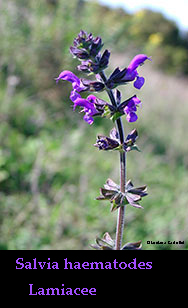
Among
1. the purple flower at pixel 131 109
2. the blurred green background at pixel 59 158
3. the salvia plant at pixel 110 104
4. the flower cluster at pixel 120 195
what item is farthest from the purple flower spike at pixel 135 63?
the blurred green background at pixel 59 158

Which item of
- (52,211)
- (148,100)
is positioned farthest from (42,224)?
(148,100)

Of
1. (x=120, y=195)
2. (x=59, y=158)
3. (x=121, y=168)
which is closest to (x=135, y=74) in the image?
→ (x=121, y=168)

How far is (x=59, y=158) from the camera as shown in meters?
3.69

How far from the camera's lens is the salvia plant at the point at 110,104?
1268 mm

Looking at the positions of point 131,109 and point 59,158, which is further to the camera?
point 59,158

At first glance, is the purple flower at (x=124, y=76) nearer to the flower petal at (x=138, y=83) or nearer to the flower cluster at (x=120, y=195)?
the flower petal at (x=138, y=83)

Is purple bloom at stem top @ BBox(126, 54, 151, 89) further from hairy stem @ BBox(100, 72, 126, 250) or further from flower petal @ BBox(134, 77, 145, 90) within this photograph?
hairy stem @ BBox(100, 72, 126, 250)

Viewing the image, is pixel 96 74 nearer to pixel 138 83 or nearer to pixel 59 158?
pixel 138 83

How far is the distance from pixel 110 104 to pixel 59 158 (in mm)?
2396

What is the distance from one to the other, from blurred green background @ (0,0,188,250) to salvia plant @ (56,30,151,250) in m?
1.45

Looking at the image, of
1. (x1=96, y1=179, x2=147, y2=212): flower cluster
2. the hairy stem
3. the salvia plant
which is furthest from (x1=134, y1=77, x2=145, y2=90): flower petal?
(x1=96, y1=179, x2=147, y2=212): flower cluster

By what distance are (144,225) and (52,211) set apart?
855 millimetres

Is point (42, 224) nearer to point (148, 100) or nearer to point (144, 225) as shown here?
point (144, 225)

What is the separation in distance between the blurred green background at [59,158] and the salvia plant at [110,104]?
1449 mm
